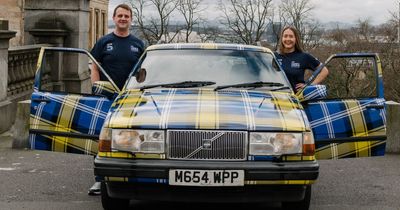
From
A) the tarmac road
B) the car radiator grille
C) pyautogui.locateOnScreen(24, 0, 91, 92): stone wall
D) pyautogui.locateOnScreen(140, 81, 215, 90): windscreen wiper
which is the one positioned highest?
pyautogui.locateOnScreen(24, 0, 91, 92): stone wall

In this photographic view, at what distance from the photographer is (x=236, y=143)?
496 cm

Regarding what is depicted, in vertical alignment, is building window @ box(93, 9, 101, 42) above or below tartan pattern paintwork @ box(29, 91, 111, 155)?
above

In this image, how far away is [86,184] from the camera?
709 centimetres

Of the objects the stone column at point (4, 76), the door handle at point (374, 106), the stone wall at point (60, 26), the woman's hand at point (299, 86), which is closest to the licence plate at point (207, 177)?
the door handle at point (374, 106)

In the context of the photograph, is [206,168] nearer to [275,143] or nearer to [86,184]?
[275,143]

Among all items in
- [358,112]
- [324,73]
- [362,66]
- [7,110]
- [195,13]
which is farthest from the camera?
[362,66]

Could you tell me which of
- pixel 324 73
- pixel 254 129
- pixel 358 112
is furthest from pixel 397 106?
pixel 254 129

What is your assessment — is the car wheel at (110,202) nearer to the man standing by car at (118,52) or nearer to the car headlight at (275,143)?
the car headlight at (275,143)

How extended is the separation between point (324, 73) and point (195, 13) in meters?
42.0

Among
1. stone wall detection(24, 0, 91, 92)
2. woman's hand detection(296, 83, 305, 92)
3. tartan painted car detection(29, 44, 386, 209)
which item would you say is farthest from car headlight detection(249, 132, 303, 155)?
stone wall detection(24, 0, 91, 92)

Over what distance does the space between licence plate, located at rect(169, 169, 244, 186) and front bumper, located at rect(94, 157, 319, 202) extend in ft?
0.10

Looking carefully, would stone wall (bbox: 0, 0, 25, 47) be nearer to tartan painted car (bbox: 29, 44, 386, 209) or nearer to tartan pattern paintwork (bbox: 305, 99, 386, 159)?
tartan painted car (bbox: 29, 44, 386, 209)

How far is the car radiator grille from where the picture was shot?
4.95 metres

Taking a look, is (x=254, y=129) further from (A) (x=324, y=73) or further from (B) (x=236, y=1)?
(B) (x=236, y=1)
